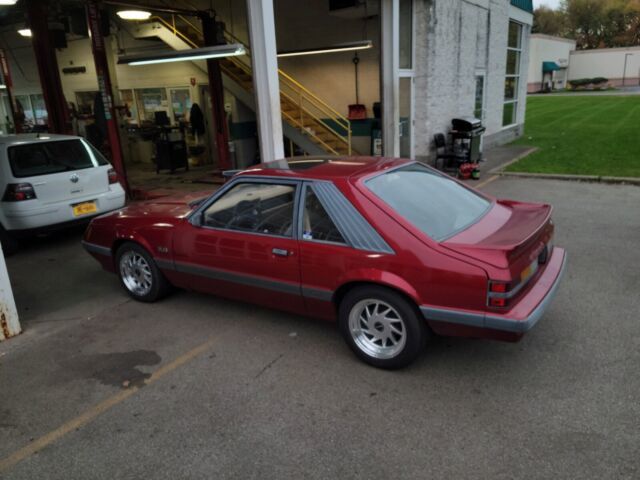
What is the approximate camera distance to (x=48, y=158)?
7215 millimetres

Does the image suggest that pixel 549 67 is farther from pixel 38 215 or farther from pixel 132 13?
pixel 38 215

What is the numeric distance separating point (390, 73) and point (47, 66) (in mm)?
7279

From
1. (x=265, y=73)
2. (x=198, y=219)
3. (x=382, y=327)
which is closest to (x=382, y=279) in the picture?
(x=382, y=327)

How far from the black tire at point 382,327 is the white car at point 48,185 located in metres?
5.12

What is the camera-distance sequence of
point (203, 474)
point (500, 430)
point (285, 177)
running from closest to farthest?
point (203, 474) < point (500, 430) < point (285, 177)

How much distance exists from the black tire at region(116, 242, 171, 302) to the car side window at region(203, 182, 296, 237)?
3.08 ft

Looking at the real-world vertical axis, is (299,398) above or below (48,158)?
below

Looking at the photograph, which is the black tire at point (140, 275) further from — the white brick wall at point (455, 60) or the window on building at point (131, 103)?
the window on building at point (131, 103)

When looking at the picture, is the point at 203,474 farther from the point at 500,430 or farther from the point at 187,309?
the point at 187,309

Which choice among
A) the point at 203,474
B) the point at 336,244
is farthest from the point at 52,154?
the point at 203,474

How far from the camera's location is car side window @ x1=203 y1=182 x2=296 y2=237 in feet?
13.5

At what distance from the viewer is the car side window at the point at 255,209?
4.10 m

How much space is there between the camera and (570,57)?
60.0 metres

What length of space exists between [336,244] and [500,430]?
5.49ft
